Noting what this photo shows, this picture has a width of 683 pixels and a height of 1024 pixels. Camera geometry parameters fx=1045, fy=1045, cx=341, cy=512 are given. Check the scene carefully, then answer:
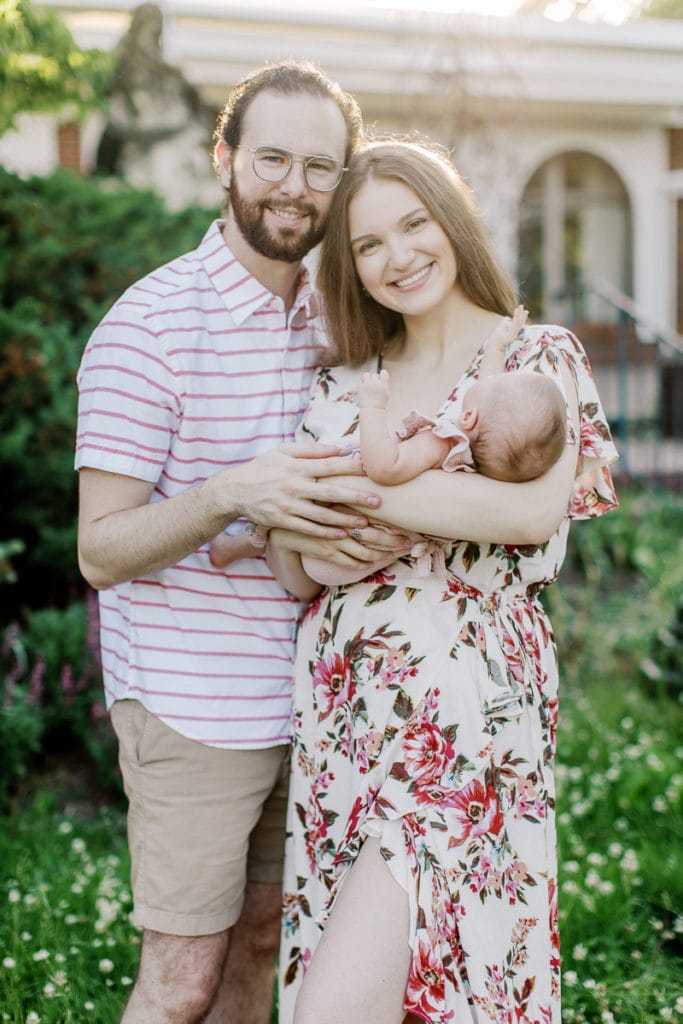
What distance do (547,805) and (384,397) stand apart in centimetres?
97

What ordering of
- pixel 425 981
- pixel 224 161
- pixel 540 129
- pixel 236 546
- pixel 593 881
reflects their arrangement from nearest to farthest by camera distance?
pixel 425 981, pixel 236 546, pixel 224 161, pixel 593 881, pixel 540 129

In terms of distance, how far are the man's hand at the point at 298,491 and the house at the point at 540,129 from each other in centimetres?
459

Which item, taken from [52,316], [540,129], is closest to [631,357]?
[540,129]

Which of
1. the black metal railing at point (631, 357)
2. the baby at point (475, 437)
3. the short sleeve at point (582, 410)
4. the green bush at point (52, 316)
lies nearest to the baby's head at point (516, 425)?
the baby at point (475, 437)

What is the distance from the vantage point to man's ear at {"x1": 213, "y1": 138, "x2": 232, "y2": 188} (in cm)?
264

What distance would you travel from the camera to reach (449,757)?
2123mm

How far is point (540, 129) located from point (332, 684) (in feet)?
33.3

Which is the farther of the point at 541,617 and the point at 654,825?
the point at 654,825

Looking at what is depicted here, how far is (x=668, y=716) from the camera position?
4695 mm

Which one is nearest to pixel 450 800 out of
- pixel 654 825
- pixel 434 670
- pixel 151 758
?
pixel 434 670

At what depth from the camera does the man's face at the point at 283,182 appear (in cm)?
249

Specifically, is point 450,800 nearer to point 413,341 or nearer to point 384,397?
point 384,397

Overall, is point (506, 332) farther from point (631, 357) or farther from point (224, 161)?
point (631, 357)

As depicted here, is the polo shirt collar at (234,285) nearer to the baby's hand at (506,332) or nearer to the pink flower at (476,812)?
the baby's hand at (506,332)
